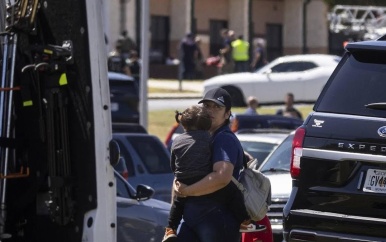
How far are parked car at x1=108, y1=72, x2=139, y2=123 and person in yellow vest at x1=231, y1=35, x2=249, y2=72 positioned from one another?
48.6ft

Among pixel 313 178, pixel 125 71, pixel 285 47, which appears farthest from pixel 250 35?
pixel 313 178

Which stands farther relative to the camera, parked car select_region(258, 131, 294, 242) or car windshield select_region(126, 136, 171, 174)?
car windshield select_region(126, 136, 171, 174)

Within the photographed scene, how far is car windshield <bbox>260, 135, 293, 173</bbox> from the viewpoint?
41.0 feet

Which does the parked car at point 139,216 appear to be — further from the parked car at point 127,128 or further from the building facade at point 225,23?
the building facade at point 225,23

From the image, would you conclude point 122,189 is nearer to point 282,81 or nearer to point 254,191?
point 254,191

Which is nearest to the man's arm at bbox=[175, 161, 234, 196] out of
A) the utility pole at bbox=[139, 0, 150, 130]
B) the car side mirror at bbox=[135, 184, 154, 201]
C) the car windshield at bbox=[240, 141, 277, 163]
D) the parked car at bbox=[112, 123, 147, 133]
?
A: the car side mirror at bbox=[135, 184, 154, 201]

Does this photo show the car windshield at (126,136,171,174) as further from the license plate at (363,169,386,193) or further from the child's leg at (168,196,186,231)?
the license plate at (363,169,386,193)

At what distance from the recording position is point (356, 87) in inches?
315

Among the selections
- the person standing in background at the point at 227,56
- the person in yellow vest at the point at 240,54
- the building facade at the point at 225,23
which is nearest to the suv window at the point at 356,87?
the person in yellow vest at the point at 240,54

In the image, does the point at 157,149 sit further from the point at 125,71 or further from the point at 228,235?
the point at 125,71

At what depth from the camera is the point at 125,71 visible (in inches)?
1112

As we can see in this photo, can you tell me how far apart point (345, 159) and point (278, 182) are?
3944 mm

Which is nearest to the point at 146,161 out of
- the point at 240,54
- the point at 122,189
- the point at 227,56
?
the point at 122,189

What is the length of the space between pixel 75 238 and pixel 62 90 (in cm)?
72
